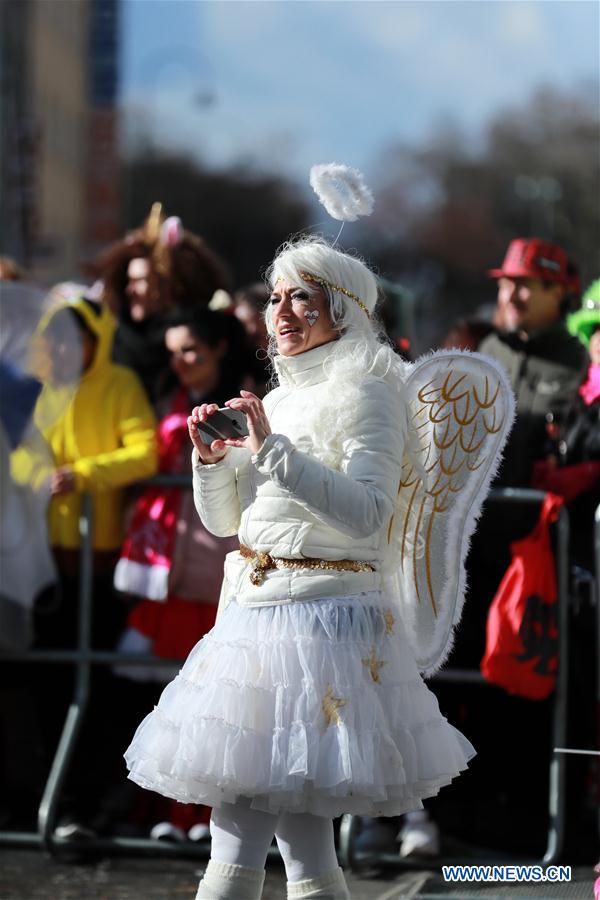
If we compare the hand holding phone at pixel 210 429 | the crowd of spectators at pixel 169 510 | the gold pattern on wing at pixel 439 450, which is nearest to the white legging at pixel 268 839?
the gold pattern on wing at pixel 439 450

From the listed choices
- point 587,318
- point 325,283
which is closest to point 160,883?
point 325,283

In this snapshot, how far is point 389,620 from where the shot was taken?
4.18m

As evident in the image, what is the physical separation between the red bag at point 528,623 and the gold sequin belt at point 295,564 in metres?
1.54

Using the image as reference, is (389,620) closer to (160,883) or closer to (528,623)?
(528,623)

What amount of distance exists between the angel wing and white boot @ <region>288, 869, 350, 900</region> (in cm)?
66

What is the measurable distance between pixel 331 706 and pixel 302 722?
9 cm

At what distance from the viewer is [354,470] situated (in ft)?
13.2

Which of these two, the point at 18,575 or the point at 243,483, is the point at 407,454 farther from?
the point at 18,575

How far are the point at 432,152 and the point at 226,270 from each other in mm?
48544

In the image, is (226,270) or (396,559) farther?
(226,270)

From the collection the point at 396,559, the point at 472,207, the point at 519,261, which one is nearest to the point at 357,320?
the point at 396,559

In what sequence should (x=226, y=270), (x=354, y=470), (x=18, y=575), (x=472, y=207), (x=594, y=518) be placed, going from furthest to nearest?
(x=472, y=207), (x=226, y=270), (x=18, y=575), (x=594, y=518), (x=354, y=470)

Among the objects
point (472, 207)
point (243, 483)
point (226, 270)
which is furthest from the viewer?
point (472, 207)

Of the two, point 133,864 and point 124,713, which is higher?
point 124,713
